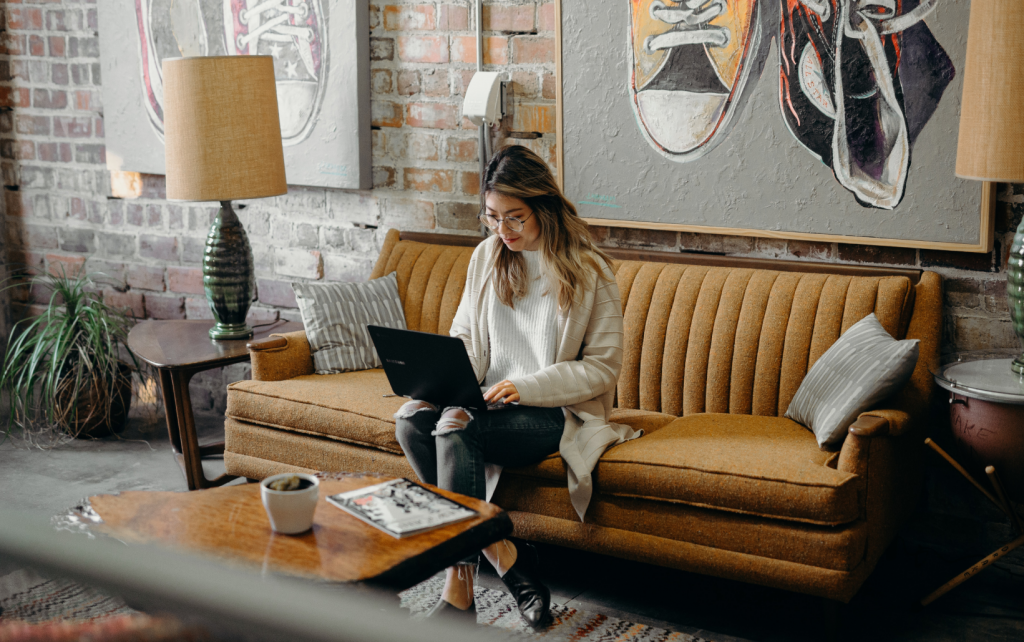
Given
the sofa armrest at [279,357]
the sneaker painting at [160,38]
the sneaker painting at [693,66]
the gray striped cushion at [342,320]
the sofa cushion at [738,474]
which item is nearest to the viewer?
the sofa cushion at [738,474]

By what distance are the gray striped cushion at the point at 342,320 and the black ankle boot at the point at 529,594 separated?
108 centimetres

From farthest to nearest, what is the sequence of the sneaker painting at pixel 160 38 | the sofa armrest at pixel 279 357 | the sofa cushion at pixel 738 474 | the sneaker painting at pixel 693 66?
the sneaker painting at pixel 160 38 → the sofa armrest at pixel 279 357 → the sneaker painting at pixel 693 66 → the sofa cushion at pixel 738 474

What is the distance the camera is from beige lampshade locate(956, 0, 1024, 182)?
213 cm

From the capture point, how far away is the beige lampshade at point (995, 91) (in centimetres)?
213

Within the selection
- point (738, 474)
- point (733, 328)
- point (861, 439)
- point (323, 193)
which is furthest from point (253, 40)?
point (861, 439)

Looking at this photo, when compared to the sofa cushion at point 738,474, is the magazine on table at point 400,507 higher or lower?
higher

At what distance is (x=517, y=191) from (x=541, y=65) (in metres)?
1.08

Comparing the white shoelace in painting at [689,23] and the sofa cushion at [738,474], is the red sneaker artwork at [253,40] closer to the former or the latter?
the white shoelace in painting at [689,23]

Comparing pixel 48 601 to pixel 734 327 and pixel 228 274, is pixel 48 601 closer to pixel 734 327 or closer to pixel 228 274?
pixel 734 327

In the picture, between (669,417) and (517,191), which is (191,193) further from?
(669,417)

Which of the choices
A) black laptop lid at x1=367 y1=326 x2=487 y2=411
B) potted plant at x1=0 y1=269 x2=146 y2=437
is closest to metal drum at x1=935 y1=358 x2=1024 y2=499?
black laptop lid at x1=367 y1=326 x2=487 y2=411

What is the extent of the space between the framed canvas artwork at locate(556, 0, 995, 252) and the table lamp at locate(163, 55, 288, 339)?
1033 mm

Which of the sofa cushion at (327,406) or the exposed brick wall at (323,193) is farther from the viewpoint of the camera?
the exposed brick wall at (323,193)

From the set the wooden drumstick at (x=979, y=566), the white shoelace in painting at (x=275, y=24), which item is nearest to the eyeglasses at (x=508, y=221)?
the wooden drumstick at (x=979, y=566)
